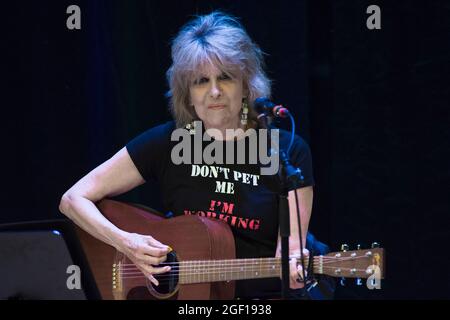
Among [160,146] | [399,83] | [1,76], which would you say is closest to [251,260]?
[160,146]

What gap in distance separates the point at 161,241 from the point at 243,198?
0.41 metres

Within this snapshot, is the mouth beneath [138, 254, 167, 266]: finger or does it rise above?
above

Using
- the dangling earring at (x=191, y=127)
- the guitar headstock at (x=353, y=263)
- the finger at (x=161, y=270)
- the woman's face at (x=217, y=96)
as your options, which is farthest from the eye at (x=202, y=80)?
the guitar headstock at (x=353, y=263)

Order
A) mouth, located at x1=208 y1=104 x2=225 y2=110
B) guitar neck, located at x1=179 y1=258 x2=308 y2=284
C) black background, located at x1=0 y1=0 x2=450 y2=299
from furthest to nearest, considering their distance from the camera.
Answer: black background, located at x1=0 y1=0 x2=450 y2=299 → mouth, located at x1=208 y1=104 x2=225 y2=110 → guitar neck, located at x1=179 y1=258 x2=308 y2=284

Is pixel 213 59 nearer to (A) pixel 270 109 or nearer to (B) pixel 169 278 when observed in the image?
(A) pixel 270 109

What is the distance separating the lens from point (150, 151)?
3.23 m

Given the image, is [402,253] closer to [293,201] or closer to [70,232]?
[293,201]

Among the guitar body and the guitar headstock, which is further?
the guitar body

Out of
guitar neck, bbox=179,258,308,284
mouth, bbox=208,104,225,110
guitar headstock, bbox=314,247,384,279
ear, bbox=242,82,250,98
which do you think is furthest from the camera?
ear, bbox=242,82,250,98

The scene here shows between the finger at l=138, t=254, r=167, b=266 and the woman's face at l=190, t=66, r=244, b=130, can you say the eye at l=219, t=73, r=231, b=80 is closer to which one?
the woman's face at l=190, t=66, r=244, b=130

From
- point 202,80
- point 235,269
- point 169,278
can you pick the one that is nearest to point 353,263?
point 235,269

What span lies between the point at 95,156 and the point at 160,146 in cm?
69

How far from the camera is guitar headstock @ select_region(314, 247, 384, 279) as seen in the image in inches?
105

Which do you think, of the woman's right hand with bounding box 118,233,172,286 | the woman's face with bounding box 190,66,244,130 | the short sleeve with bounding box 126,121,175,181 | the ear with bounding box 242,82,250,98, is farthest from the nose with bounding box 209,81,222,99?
the woman's right hand with bounding box 118,233,172,286
